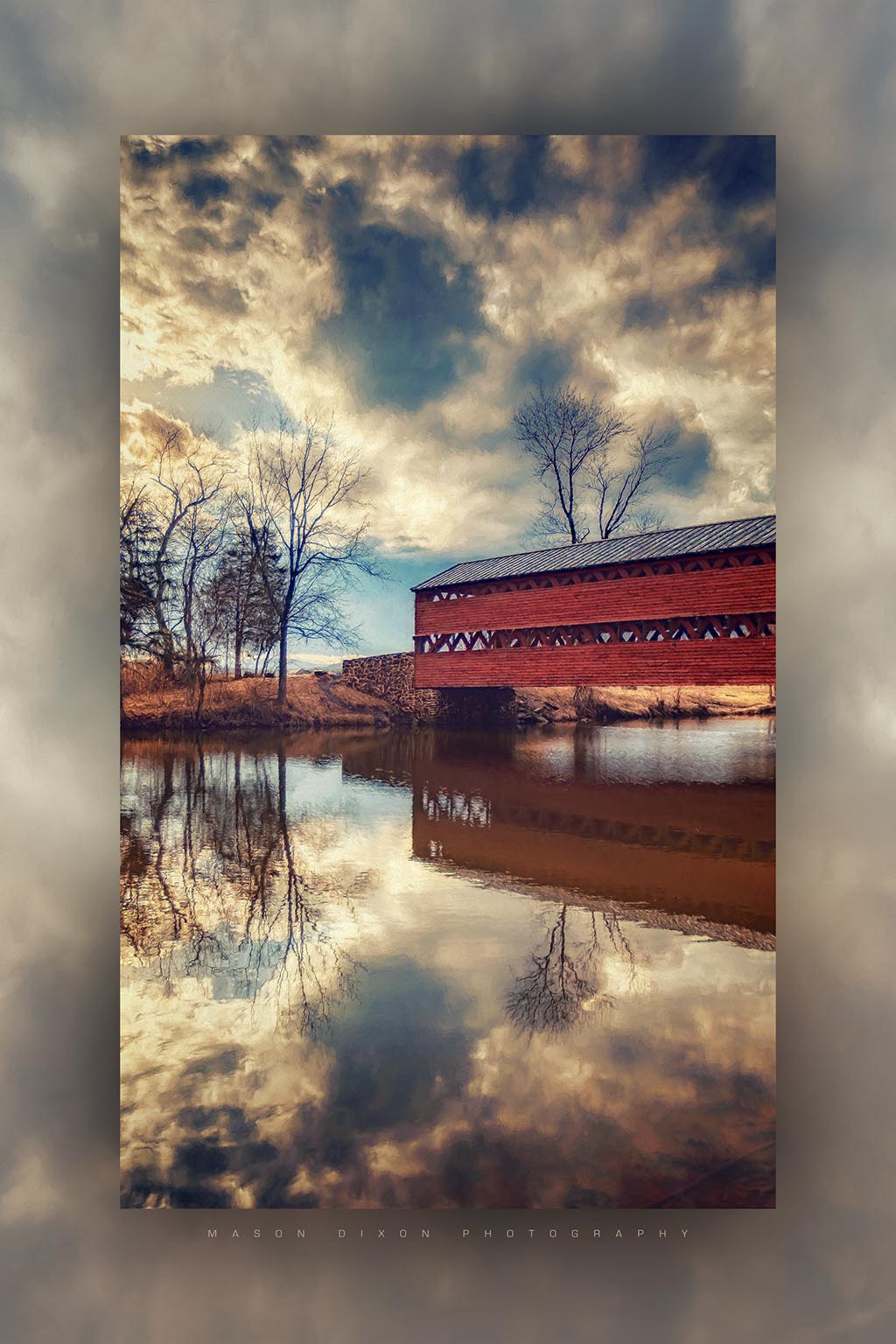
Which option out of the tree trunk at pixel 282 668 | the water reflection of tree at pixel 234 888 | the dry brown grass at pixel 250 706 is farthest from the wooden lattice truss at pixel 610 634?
the water reflection of tree at pixel 234 888

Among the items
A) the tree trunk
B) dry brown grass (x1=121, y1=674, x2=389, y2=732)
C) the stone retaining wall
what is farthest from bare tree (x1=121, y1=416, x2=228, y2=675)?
the stone retaining wall

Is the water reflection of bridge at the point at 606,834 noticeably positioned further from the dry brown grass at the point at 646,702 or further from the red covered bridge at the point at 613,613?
the red covered bridge at the point at 613,613

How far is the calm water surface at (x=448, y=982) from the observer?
263 centimetres

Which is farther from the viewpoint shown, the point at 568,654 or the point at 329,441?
the point at 568,654

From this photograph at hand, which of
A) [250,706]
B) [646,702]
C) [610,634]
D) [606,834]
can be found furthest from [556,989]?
[250,706]

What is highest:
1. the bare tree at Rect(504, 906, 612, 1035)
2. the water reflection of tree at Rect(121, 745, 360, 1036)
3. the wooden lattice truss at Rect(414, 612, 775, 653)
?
the wooden lattice truss at Rect(414, 612, 775, 653)

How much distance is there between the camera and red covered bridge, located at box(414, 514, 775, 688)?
9.12 ft

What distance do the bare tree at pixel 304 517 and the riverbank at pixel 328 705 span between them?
18 centimetres

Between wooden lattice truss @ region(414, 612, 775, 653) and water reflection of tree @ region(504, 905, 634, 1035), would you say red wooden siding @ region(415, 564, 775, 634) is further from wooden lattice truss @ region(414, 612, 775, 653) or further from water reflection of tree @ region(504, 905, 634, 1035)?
water reflection of tree @ region(504, 905, 634, 1035)

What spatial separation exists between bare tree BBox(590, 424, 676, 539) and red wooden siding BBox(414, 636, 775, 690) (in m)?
0.42
